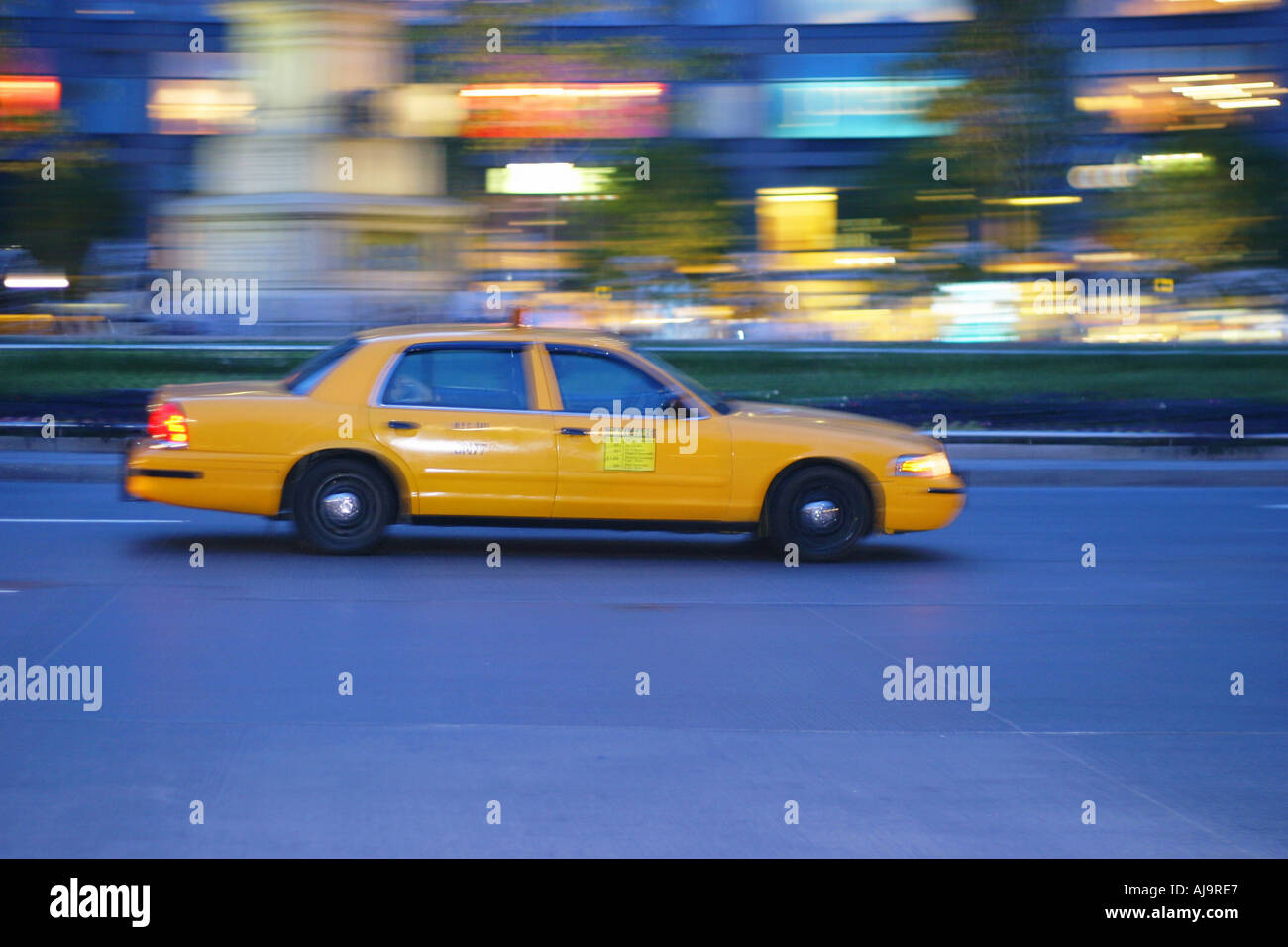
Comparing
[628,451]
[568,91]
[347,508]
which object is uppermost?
[568,91]

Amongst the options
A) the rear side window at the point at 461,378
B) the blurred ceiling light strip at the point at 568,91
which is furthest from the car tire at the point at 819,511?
the blurred ceiling light strip at the point at 568,91

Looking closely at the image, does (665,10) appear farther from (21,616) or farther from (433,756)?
(433,756)

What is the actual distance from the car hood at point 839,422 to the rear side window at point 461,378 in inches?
53.1

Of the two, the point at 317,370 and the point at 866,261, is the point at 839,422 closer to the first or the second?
the point at 317,370

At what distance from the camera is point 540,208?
47.1 meters

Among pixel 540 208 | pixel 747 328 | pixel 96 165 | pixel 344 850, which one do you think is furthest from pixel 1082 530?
pixel 96 165

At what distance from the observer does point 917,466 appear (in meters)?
9.79

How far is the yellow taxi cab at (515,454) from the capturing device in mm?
9531

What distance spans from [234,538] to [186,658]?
11.9 ft

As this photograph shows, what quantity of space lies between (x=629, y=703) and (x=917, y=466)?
13.3 feet

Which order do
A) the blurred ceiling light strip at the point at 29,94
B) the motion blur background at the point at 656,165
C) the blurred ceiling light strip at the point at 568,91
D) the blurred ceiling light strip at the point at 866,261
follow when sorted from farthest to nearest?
the blurred ceiling light strip at the point at 866,261
the blurred ceiling light strip at the point at 29,94
the blurred ceiling light strip at the point at 568,91
the motion blur background at the point at 656,165

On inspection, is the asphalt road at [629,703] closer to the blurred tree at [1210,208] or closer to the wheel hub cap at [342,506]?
the wheel hub cap at [342,506]

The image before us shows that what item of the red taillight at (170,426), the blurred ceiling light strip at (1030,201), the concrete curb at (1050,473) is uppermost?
the blurred ceiling light strip at (1030,201)

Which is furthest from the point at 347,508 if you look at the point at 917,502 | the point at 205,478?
the point at 917,502
